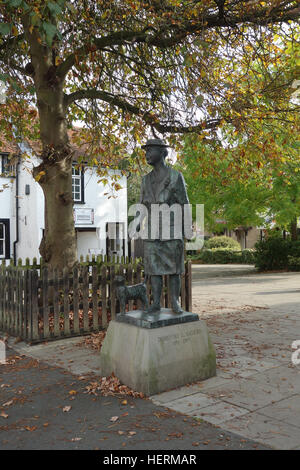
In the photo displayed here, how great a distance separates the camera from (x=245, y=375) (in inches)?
207

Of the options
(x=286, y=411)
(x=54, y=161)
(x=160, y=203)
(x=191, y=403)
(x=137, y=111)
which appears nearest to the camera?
(x=286, y=411)

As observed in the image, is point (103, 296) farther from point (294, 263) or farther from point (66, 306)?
point (294, 263)

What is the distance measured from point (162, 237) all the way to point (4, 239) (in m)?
16.2

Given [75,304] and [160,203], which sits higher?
[160,203]

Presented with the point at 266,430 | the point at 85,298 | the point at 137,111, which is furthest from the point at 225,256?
the point at 266,430

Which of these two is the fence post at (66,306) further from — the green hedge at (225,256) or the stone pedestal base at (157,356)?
the green hedge at (225,256)

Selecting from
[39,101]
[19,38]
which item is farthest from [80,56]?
[19,38]

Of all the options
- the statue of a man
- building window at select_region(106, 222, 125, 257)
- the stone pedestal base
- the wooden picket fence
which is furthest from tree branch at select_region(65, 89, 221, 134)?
building window at select_region(106, 222, 125, 257)

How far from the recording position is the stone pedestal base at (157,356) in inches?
184

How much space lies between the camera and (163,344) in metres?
4.79

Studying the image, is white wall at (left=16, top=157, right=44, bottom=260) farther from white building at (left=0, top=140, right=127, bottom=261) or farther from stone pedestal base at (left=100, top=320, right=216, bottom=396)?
stone pedestal base at (left=100, top=320, right=216, bottom=396)

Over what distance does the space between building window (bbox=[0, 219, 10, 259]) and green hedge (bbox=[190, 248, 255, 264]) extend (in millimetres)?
20897

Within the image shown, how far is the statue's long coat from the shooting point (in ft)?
16.8

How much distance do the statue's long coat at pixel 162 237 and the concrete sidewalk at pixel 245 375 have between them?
4.91ft
